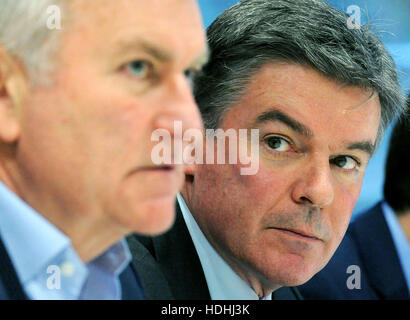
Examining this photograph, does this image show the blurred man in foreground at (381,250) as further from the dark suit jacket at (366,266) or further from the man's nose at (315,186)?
the man's nose at (315,186)

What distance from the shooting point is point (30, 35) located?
2.44 feet

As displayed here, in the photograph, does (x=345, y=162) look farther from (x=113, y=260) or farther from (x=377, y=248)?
(x=113, y=260)

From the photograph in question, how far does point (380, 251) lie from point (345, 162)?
0.24m

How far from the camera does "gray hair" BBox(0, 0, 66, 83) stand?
74cm

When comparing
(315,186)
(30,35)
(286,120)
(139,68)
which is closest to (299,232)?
(315,186)

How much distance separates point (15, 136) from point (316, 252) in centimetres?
59

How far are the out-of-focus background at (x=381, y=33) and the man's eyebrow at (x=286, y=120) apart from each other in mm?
186

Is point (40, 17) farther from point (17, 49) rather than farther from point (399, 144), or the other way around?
point (399, 144)

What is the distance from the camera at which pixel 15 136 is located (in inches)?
29.9

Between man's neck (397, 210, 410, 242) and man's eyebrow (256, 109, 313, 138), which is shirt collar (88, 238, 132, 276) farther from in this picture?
man's neck (397, 210, 410, 242)

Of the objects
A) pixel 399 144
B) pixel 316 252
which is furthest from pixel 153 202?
pixel 399 144

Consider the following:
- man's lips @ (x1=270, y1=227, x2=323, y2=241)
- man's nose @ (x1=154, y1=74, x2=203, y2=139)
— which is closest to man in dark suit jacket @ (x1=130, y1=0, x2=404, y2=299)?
man's lips @ (x1=270, y1=227, x2=323, y2=241)
